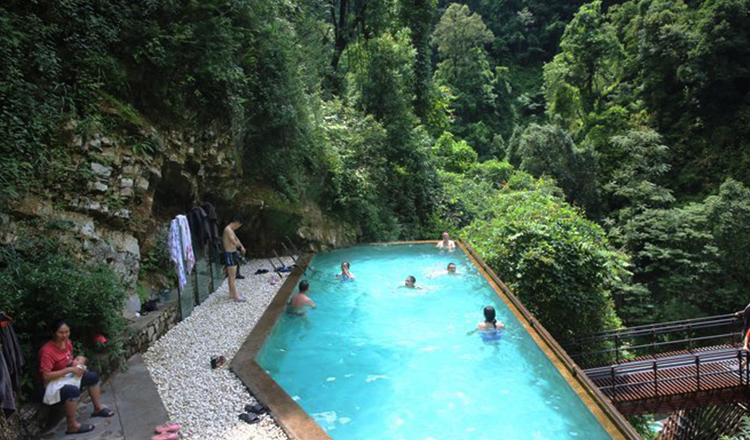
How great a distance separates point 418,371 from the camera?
6.63 meters

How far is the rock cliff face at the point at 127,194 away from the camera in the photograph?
573 cm

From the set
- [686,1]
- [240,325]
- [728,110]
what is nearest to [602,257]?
[240,325]

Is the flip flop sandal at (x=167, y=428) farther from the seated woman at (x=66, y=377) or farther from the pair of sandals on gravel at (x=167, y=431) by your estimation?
the seated woman at (x=66, y=377)

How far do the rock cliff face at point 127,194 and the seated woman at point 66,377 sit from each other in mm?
1506

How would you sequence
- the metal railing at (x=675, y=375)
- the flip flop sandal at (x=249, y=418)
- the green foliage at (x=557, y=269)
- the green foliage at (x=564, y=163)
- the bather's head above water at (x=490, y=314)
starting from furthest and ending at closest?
the green foliage at (x=564, y=163) → the green foliage at (x=557, y=269) → the metal railing at (x=675, y=375) → the bather's head above water at (x=490, y=314) → the flip flop sandal at (x=249, y=418)

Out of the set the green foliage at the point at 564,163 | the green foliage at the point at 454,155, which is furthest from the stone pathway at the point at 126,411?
the green foliage at the point at 454,155

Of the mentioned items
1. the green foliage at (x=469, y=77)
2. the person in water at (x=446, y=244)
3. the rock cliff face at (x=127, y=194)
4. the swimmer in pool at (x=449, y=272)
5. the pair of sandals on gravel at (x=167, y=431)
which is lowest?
the swimmer in pool at (x=449, y=272)

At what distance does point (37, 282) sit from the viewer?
456cm

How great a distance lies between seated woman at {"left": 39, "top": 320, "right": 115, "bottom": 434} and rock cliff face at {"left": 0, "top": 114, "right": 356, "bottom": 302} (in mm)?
1506

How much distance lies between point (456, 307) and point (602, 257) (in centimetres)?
388

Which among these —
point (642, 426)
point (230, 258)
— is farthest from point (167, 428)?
point (642, 426)

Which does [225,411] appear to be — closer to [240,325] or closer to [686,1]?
[240,325]

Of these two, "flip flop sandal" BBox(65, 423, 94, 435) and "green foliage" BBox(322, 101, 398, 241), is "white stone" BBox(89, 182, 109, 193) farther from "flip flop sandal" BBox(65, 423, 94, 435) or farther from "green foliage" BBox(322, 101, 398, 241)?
"green foliage" BBox(322, 101, 398, 241)

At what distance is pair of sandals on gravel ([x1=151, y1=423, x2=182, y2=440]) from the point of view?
414 cm
